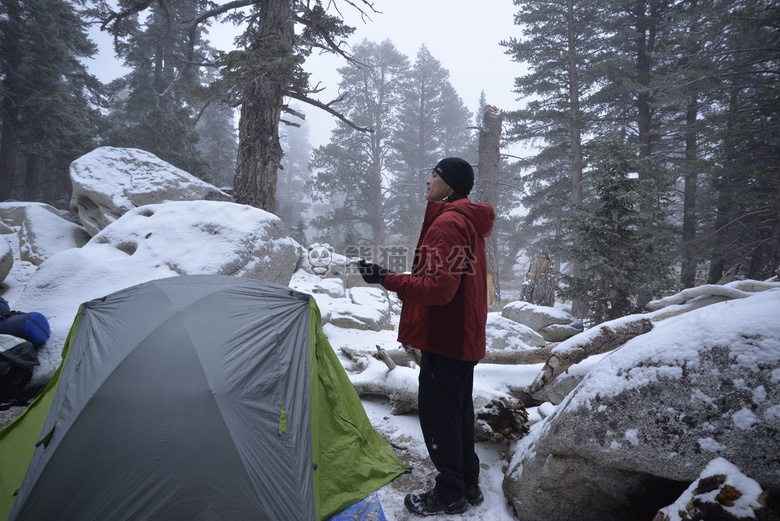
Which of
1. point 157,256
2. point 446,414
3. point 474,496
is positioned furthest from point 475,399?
point 157,256

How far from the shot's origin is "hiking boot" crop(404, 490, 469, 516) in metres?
2.48

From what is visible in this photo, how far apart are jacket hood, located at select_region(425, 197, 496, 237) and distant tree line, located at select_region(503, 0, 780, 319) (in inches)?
206

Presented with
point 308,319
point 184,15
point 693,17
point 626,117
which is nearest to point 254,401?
point 308,319

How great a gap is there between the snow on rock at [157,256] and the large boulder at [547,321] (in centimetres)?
555

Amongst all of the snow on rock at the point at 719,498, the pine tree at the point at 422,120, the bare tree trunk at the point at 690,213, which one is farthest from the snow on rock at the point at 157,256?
the pine tree at the point at 422,120

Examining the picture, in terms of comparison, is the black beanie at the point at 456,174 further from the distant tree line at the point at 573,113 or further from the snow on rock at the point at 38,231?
the snow on rock at the point at 38,231

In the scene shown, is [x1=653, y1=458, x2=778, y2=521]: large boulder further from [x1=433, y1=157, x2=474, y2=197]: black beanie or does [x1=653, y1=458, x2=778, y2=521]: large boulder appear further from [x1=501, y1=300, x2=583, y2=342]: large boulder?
[x1=501, y1=300, x2=583, y2=342]: large boulder

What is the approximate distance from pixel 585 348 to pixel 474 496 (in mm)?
1857

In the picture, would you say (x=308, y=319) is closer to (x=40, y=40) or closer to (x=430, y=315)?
(x=430, y=315)

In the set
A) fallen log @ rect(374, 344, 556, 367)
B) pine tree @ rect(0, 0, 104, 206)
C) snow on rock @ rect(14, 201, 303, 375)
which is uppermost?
pine tree @ rect(0, 0, 104, 206)

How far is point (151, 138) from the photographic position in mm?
16094

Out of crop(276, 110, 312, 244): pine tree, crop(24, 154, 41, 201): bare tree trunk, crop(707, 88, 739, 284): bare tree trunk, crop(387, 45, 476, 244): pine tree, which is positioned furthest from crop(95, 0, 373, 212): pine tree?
crop(276, 110, 312, 244): pine tree

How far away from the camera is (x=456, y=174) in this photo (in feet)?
8.21

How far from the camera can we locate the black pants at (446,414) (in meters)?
2.40
